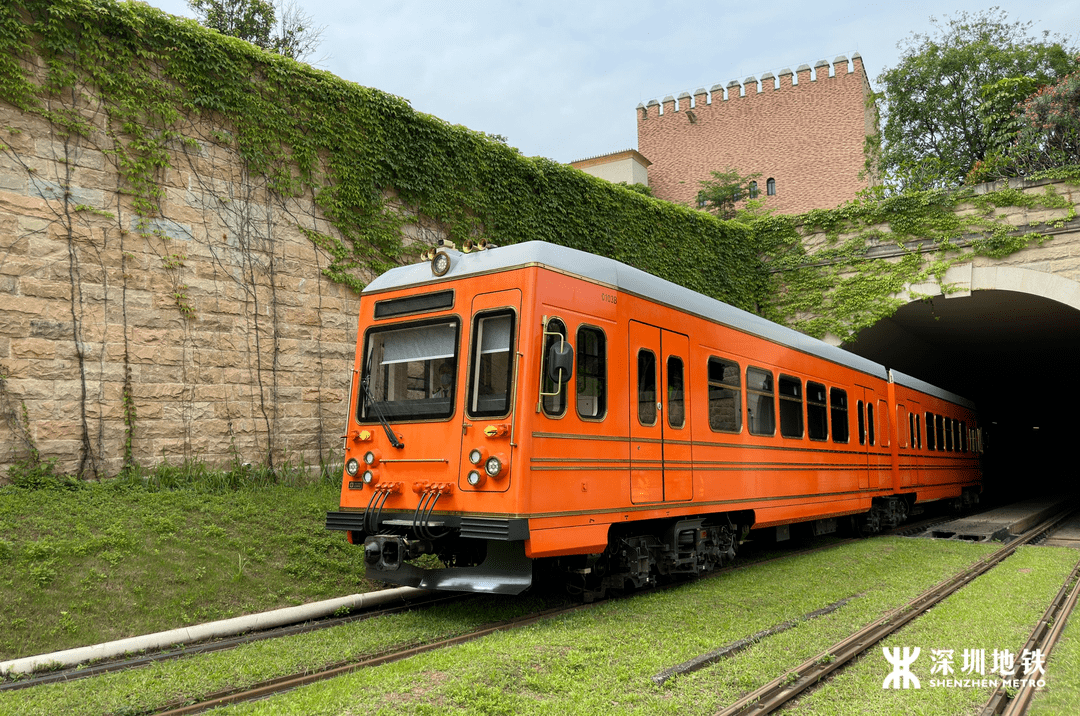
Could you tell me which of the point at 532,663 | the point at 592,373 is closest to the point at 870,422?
the point at 592,373

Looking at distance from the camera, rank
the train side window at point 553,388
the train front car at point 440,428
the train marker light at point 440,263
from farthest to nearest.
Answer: the train marker light at point 440,263 < the train side window at point 553,388 < the train front car at point 440,428

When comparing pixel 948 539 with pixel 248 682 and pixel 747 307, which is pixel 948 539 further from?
pixel 248 682

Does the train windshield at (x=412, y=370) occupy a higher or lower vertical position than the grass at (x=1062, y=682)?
higher

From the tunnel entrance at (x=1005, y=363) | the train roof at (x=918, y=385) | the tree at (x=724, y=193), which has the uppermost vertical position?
the tree at (x=724, y=193)

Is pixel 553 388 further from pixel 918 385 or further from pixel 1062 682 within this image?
pixel 918 385

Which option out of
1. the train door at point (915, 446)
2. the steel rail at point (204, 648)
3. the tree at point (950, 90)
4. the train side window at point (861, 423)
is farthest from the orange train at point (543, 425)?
the tree at point (950, 90)

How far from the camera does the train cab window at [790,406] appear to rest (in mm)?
10617

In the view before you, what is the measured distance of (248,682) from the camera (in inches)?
193

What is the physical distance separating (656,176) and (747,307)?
27245 mm

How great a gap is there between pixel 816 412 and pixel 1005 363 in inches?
958

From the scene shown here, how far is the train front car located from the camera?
640 centimetres

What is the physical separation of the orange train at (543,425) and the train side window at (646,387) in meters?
0.02

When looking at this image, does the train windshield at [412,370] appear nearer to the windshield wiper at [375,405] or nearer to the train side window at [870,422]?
the windshield wiper at [375,405]

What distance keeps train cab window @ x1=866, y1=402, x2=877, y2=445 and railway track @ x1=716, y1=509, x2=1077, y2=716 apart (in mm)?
4814
